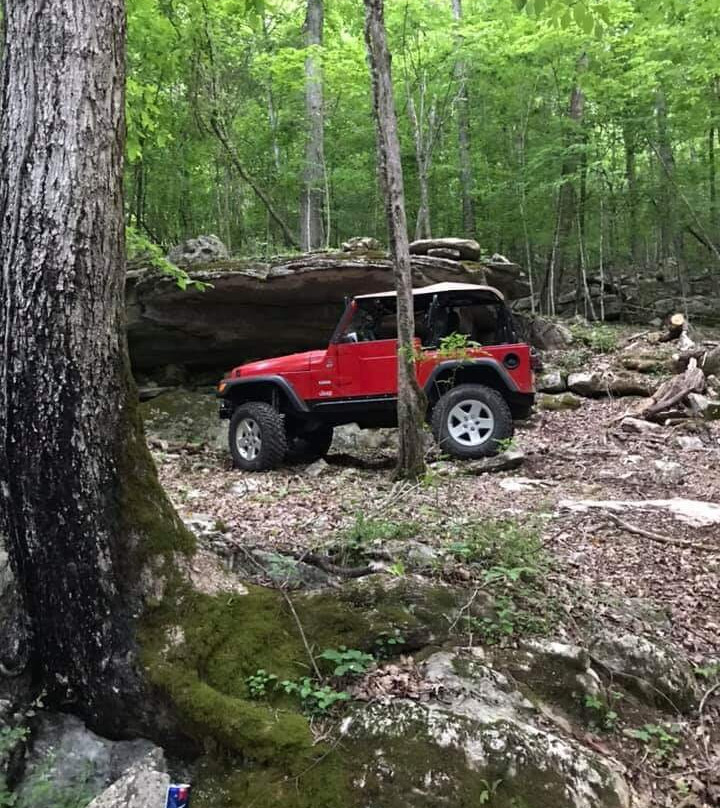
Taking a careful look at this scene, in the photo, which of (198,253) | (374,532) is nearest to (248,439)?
(198,253)

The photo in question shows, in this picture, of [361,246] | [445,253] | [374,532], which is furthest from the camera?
[445,253]

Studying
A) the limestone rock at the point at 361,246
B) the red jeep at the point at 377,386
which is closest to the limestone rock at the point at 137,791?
the red jeep at the point at 377,386

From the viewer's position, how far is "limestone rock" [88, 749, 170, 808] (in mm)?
2066

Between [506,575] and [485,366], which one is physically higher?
[485,366]

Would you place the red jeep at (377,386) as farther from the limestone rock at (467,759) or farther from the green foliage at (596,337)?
the limestone rock at (467,759)

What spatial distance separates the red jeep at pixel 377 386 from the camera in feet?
24.4

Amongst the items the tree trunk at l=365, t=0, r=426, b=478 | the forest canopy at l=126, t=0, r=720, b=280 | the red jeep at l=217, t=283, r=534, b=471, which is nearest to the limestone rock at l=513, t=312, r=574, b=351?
the forest canopy at l=126, t=0, r=720, b=280

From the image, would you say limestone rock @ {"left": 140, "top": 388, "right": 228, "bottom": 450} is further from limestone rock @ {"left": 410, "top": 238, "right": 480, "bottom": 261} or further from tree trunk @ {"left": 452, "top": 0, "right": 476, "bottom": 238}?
tree trunk @ {"left": 452, "top": 0, "right": 476, "bottom": 238}

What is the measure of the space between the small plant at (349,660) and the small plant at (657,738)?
1.05 m

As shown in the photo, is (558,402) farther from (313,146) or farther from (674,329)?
(313,146)

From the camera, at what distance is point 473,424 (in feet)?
24.5

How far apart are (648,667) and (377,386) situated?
208 inches

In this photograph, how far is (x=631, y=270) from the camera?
64.7 ft

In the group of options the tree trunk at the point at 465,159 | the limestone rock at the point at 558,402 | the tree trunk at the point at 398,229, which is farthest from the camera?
the tree trunk at the point at 465,159
